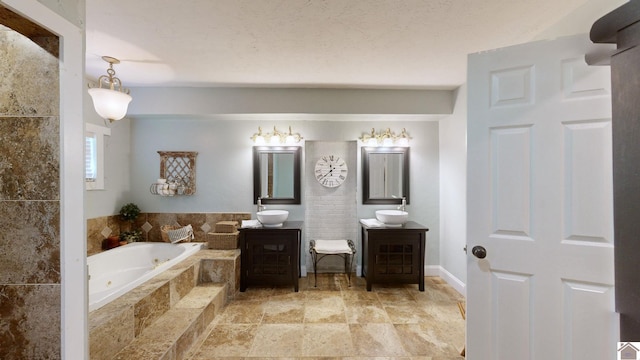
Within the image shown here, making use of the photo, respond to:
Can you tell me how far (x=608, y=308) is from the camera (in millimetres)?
1240

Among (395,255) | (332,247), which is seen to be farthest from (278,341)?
(395,255)

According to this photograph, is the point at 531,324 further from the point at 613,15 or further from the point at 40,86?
the point at 40,86

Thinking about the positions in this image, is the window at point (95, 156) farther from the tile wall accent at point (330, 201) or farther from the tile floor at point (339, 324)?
the tile wall accent at point (330, 201)

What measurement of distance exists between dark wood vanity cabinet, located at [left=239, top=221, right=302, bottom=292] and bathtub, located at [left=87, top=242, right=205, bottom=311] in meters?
0.69

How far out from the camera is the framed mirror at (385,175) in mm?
3793

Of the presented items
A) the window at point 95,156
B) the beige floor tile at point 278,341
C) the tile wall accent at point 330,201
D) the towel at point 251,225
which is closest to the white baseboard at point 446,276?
the tile wall accent at point 330,201

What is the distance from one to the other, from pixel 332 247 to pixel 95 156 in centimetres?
310

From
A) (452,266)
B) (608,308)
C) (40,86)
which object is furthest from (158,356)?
(452,266)

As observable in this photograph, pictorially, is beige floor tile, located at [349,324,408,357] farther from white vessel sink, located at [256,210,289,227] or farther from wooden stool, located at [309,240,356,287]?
white vessel sink, located at [256,210,289,227]

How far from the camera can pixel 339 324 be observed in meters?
2.52

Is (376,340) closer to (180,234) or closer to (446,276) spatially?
(446,276)

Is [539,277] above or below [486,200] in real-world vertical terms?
below

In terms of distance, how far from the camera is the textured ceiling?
5.73ft

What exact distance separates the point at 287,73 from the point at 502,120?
2.08 metres
